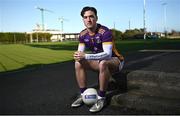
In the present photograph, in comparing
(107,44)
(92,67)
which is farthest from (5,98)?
(107,44)

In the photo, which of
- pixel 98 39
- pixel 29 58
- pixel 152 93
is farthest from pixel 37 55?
pixel 152 93

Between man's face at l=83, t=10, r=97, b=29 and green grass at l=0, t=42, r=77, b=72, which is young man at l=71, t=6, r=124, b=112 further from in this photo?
green grass at l=0, t=42, r=77, b=72

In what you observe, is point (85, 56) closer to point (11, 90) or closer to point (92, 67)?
point (92, 67)

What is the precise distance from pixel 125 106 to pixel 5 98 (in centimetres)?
279

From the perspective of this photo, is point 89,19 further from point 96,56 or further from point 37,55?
point 37,55

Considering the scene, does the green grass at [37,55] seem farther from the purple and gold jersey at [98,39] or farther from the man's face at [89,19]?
the man's face at [89,19]

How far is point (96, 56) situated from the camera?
4664 mm

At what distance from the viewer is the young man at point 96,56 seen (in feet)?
15.1

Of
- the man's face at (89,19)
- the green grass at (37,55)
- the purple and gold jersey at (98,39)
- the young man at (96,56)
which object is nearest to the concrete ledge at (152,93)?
the young man at (96,56)

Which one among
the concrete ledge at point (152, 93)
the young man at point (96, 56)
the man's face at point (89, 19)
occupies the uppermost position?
the man's face at point (89, 19)

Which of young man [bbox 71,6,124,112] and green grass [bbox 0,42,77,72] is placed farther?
green grass [bbox 0,42,77,72]

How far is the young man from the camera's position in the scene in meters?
4.59

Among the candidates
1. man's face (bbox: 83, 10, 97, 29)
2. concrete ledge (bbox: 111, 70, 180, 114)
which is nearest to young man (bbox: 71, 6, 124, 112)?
man's face (bbox: 83, 10, 97, 29)

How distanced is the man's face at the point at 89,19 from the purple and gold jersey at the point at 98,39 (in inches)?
6.0
